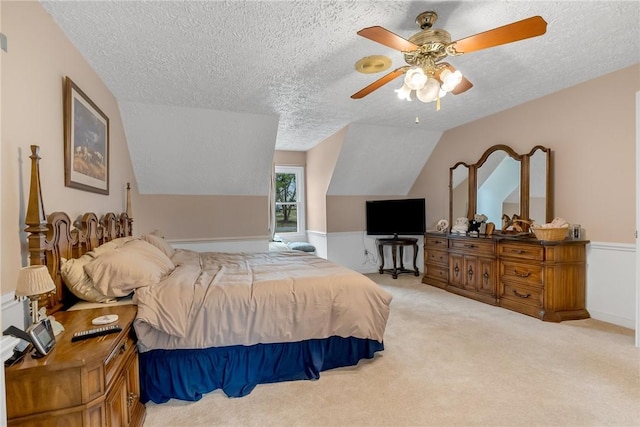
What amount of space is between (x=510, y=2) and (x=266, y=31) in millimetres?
1529

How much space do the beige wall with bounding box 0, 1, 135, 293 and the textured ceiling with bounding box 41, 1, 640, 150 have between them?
7.8 inches

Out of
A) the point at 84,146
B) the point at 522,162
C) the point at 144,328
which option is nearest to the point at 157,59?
the point at 84,146

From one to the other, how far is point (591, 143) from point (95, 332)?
14.4 ft

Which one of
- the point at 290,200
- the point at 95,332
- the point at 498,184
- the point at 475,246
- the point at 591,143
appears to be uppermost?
the point at 591,143

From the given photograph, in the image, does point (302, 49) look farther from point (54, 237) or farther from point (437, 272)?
point (437, 272)

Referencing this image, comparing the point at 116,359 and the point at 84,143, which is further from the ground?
the point at 84,143

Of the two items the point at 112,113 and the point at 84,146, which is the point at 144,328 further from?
the point at 112,113

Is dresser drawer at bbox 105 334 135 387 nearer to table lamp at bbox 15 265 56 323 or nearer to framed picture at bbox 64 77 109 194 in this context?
table lamp at bbox 15 265 56 323

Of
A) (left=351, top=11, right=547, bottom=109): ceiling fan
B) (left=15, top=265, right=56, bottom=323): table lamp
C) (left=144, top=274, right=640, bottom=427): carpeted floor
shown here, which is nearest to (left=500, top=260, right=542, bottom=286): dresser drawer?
(left=144, top=274, right=640, bottom=427): carpeted floor

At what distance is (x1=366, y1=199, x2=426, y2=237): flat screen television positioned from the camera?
5025mm

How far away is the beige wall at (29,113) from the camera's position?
1.39 meters

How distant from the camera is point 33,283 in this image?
118 cm

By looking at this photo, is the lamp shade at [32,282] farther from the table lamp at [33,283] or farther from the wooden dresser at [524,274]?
the wooden dresser at [524,274]

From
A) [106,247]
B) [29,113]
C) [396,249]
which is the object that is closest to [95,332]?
[106,247]
